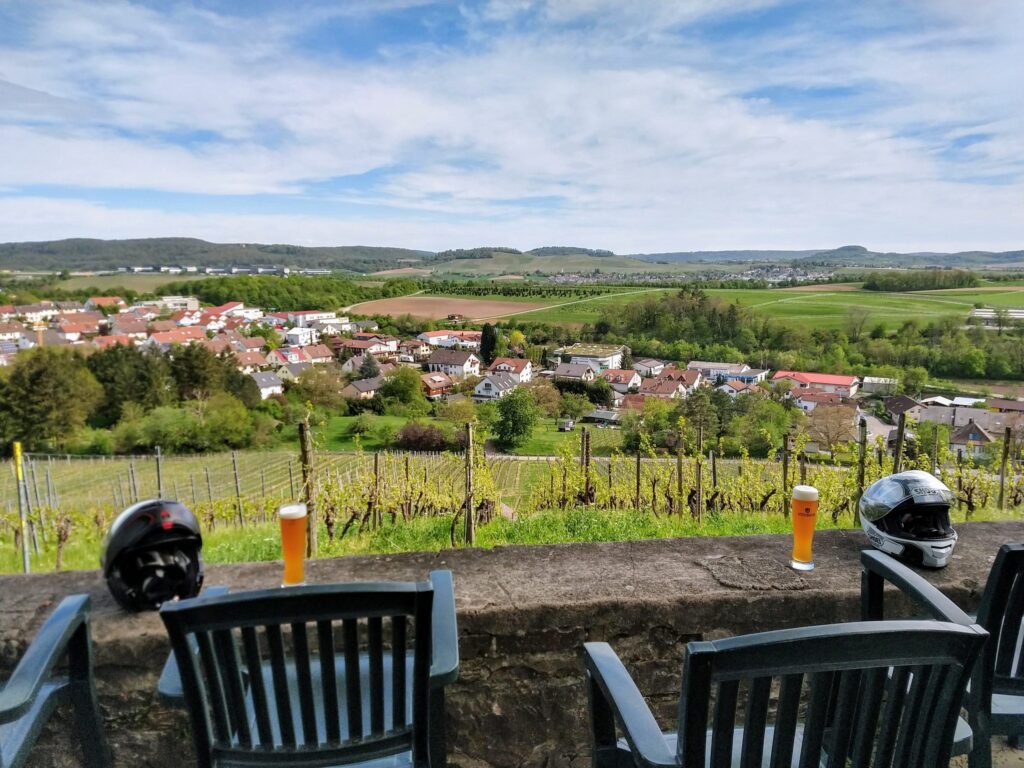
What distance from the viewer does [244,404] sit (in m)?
30.6

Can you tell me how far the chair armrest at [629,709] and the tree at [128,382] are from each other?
32575 millimetres

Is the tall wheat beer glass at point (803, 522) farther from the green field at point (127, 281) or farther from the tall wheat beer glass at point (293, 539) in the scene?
the green field at point (127, 281)

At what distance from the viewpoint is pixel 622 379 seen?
3522cm

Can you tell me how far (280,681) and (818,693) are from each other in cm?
71

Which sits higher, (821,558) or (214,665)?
(214,665)

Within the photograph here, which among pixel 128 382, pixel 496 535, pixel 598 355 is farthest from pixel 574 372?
pixel 496 535

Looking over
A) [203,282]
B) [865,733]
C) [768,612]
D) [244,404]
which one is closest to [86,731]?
[865,733]

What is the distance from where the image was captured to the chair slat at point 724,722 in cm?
68

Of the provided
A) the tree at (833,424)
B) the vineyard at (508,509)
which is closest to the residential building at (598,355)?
the tree at (833,424)

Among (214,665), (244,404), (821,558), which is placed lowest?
(244,404)

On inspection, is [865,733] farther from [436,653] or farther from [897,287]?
[897,287]

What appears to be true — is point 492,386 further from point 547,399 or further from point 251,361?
point 251,361

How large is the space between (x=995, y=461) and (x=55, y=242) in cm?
8647

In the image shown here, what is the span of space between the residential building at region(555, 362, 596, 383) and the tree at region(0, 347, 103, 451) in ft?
76.0
